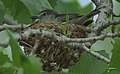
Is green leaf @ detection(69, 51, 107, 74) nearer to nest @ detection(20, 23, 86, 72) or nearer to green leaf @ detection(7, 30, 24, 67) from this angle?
nest @ detection(20, 23, 86, 72)

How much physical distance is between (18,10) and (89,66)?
2.38 ft

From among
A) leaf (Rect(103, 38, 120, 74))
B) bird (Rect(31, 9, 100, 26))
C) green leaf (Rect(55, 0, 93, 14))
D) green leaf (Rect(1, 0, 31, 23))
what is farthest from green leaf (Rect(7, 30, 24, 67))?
green leaf (Rect(55, 0, 93, 14))

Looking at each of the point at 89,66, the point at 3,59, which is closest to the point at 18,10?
the point at 89,66

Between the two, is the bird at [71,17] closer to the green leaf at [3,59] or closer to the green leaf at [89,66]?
the green leaf at [89,66]

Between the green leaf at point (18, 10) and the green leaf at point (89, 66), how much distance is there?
2.08 ft

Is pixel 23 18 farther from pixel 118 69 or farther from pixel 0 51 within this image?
pixel 0 51

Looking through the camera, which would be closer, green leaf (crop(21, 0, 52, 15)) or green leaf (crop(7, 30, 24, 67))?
green leaf (crop(7, 30, 24, 67))

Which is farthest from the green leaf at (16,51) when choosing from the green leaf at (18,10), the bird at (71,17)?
the bird at (71,17)

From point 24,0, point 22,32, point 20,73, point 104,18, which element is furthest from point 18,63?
point 104,18

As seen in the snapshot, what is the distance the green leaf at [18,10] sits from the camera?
2.43m

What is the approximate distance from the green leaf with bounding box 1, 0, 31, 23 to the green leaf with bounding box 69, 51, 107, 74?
0.63 metres

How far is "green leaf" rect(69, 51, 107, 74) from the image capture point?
6.21ft

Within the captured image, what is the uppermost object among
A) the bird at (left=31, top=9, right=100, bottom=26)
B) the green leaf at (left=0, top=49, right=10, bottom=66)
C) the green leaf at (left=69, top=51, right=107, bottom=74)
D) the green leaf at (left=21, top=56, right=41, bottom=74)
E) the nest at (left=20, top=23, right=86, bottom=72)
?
the green leaf at (left=21, top=56, right=41, bottom=74)

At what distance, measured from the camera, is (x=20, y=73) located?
0.96m
